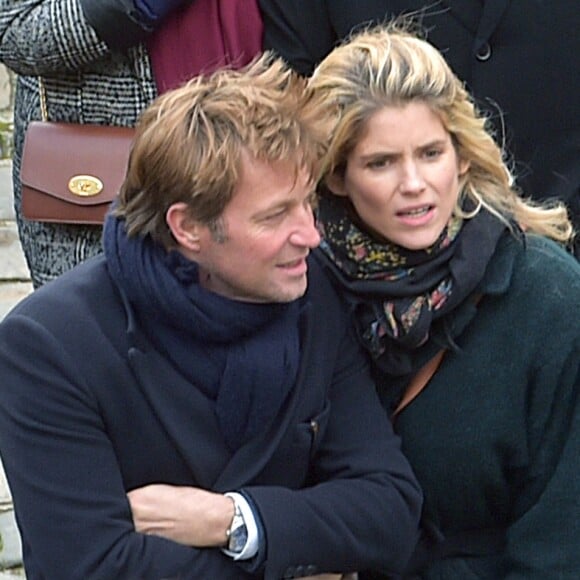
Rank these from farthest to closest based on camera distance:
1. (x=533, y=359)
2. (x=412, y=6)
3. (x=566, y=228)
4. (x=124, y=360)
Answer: (x=412, y=6), (x=566, y=228), (x=533, y=359), (x=124, y=360)

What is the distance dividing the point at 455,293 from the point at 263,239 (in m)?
0.35

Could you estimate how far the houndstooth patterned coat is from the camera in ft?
8.95

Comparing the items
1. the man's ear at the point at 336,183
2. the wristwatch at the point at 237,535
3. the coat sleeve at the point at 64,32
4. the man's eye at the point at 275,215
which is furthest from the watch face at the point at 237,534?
the coat sleeve at the point at 64,32

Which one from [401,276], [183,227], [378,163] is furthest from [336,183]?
[183,227]

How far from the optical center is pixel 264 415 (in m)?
2.27

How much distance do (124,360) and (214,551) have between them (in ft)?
1.09

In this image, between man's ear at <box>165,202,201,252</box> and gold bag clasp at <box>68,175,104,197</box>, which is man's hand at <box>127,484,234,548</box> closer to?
man's ear at <box>165,202,201,252</box>

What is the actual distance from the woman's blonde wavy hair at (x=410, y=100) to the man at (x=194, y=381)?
13 centimetres

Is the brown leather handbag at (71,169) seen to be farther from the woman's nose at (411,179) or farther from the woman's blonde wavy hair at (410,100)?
the woman's nose at (411,179)

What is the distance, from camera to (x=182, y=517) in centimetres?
223

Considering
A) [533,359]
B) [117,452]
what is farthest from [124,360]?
[533,359]

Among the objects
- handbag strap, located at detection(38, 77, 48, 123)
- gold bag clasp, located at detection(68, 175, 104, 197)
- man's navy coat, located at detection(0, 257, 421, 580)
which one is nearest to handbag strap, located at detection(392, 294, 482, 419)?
man's navy coat, located at detection(0, 257, 421, 580)

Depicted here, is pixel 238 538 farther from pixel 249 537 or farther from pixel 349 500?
pixel 349 500

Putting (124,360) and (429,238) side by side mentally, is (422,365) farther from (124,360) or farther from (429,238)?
(124,360)
